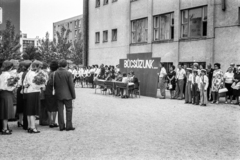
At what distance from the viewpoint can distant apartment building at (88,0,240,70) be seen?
837 inches

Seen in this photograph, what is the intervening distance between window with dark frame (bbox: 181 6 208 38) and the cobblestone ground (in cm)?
1206

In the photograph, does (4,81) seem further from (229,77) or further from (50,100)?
(229,77)

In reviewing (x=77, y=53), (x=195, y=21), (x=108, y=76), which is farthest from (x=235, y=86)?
(x=77, y=53)

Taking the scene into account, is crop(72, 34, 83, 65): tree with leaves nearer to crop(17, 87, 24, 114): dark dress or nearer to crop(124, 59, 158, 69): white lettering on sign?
crop(124, 59, 158, 69): white lettering on sign

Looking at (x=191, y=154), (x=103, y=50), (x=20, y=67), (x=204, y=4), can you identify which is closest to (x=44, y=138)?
(x=20, y=67)

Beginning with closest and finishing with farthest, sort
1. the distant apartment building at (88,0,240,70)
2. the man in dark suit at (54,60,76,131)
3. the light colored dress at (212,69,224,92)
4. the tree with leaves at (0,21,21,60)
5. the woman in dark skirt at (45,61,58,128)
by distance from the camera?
1. the man in dark suit at (54,60,76,131)
2. the woman in dark skirt at (45,61,58,128)
3. the light colored dress at (212,69,224,92)
4. the distant apartment building at (88,0,240,70)
5. the tree with leaves at (0,21,21,60)

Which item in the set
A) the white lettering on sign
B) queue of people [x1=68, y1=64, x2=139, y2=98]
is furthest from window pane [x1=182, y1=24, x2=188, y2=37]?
queue of people [x1=68, y1=64, x2=139, y2=98]

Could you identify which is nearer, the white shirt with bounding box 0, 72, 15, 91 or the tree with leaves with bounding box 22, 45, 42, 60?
the white shirt with bounding box 0, 72, 15, 91

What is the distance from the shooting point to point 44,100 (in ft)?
33.0

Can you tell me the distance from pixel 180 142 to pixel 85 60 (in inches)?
1250

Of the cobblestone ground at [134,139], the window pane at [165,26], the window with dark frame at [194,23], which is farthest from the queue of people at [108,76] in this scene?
the cobblestone ground at [134,139]

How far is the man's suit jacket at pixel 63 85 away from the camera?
925 centimetres

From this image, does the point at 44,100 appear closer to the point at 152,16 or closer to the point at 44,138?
the point at 44,138

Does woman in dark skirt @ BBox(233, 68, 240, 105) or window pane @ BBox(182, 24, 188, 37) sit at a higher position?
window pane @ BBox(182, 24, 188, 37)
